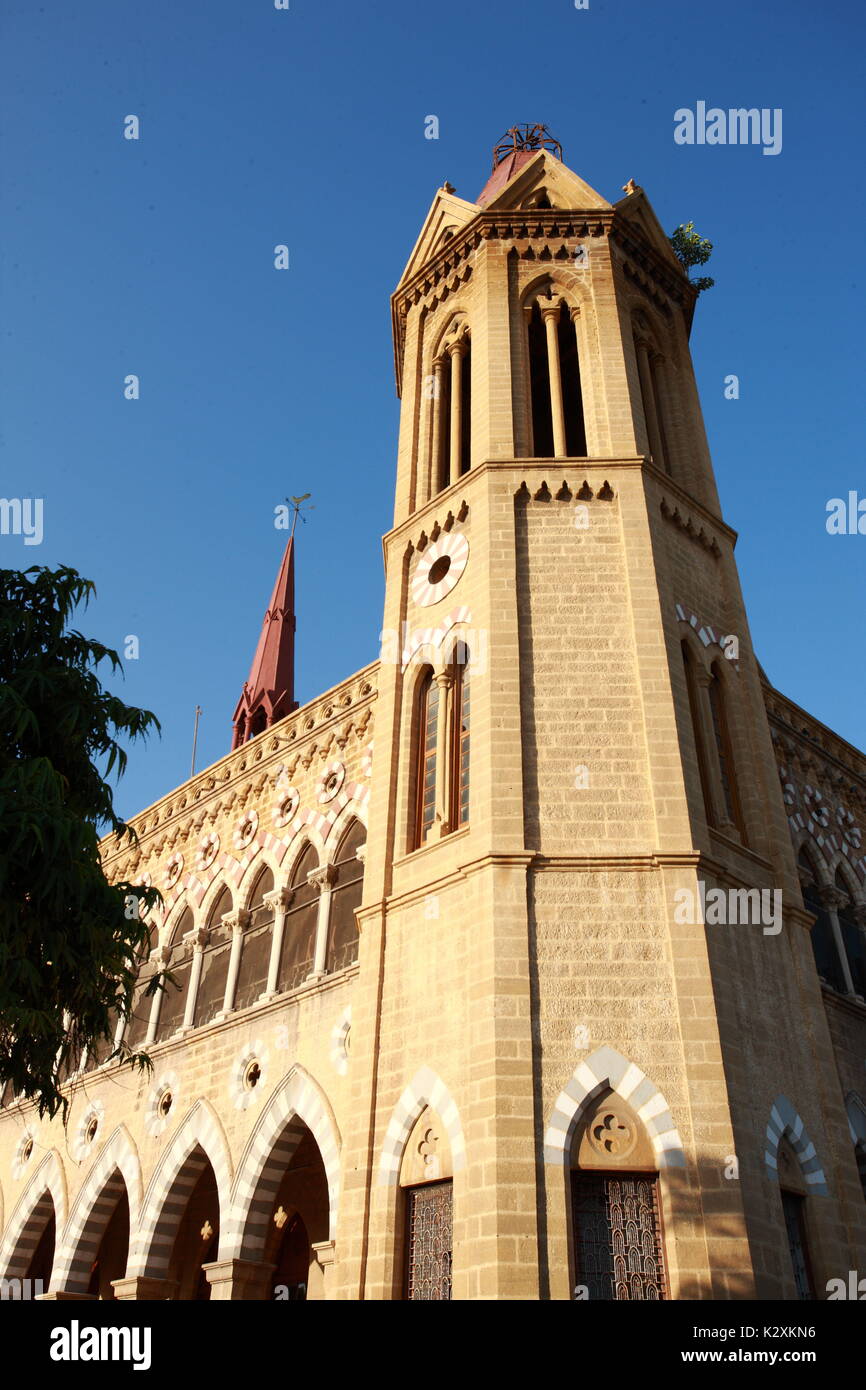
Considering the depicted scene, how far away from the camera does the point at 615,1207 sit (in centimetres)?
988

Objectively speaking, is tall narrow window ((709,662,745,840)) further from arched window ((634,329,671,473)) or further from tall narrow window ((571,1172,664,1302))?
tall narrow window ((571,1172,664,1302))

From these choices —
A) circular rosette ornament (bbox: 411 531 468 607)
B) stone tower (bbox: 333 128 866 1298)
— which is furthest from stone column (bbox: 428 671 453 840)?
circular rosette ornament (bbox: 411 531 468 607)

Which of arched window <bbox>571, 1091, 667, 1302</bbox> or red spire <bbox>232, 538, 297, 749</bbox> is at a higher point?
red spire <bbox>232, 538, 297, 749</bbox>

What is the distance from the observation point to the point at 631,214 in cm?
1827

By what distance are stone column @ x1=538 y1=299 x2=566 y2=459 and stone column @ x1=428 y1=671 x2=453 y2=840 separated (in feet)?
11.3

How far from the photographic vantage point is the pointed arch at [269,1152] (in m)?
14.0

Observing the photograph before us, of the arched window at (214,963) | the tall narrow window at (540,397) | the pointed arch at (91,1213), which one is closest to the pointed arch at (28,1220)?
the pointed arch at (91,1213)

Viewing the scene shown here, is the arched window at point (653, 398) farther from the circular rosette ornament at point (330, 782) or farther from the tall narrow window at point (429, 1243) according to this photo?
the tall narrow window at point (429, 1243)

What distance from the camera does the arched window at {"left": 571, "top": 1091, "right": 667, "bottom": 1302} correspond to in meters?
9.52

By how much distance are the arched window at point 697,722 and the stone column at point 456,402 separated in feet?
13.9

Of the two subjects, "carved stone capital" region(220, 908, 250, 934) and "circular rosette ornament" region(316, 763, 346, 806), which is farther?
"carved stone capital" region(220, 908, 250, 934)

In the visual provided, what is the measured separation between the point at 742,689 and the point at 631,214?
853 cm

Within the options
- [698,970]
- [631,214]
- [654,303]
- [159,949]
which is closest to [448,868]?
[698,970]

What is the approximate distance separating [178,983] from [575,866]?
9.09 metres
